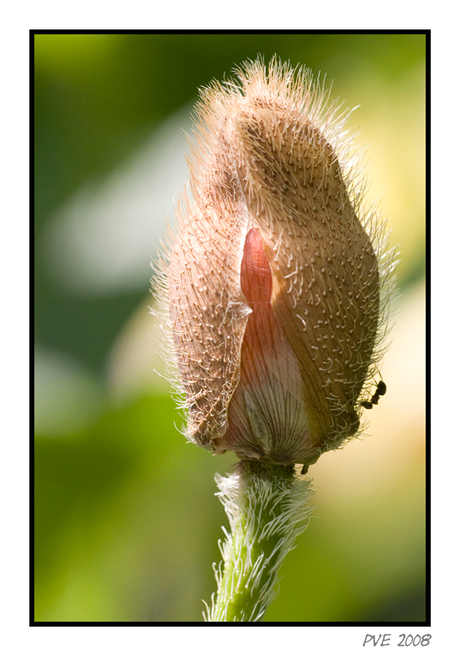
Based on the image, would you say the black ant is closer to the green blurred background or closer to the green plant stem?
the green plant stem

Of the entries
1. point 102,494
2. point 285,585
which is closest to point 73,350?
point 102,494

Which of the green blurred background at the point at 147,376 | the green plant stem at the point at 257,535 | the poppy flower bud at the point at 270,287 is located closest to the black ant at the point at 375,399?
the poppy flower bud at the point at 270,287

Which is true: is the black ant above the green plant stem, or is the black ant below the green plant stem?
above

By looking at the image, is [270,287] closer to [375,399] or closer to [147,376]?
[375,399]

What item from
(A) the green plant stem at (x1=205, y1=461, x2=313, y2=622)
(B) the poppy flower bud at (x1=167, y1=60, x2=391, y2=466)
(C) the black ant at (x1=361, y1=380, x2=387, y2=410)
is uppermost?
(B) the poppy flower bud at (x1=167, y1=60, x2=391, y2=466)

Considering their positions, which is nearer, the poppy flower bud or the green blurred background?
the poppy flower bud

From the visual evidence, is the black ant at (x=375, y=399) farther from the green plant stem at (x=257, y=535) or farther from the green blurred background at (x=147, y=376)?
the green blurred background at (x=147, y=376)

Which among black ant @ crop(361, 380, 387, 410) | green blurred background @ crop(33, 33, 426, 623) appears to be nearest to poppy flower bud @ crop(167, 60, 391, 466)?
black ant @ crop(361, 380, 387, 410)
